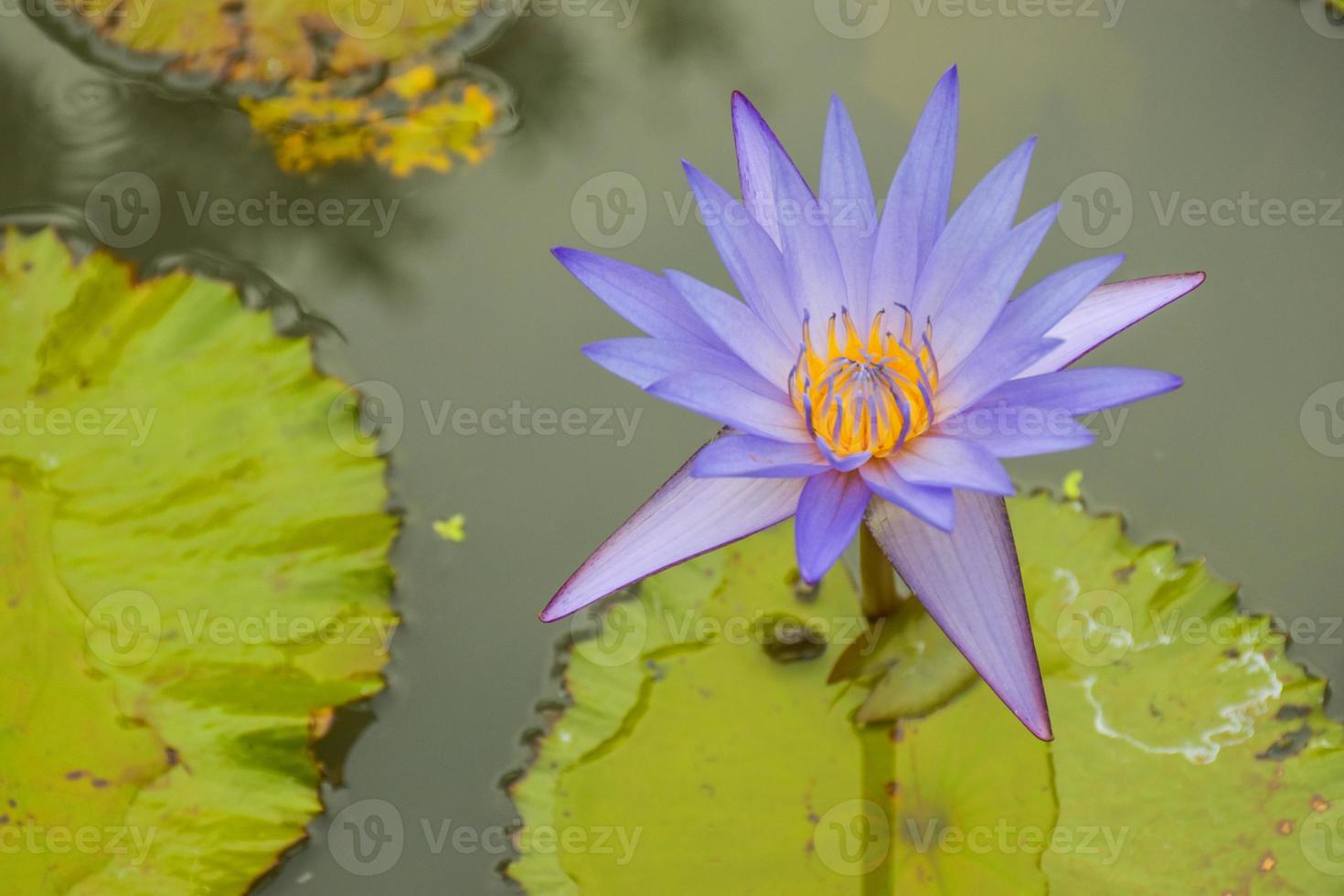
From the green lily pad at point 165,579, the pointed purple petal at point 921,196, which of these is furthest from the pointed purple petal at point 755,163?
the green lily pad at point 165,579

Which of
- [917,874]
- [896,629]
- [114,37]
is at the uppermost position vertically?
[114,37]

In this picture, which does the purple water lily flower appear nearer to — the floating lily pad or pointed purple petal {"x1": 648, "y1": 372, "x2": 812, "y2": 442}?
pointed purple petal {"x1": 648, "y1": 372, "x2": 812, "y2": 442}

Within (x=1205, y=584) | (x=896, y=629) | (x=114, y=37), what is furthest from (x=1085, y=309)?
A: (x=114, y=37)

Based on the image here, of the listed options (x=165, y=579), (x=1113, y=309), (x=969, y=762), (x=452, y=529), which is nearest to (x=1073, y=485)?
(x=969, y=762)

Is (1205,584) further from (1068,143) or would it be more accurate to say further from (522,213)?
(522,213)

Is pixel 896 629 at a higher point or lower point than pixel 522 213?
lower

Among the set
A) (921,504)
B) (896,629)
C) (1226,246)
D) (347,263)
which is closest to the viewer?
(921,504)
